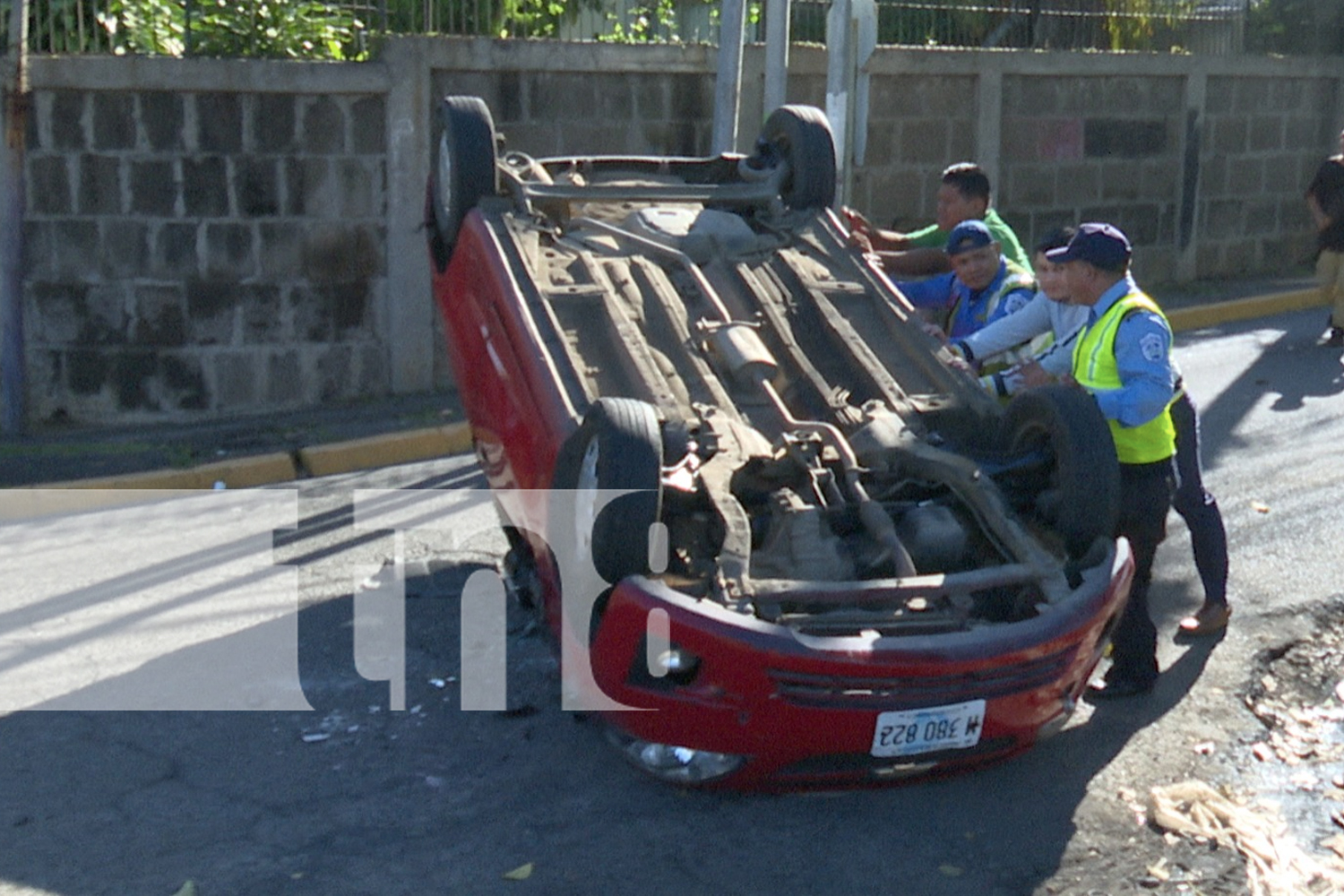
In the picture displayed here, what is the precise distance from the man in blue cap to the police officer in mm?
799

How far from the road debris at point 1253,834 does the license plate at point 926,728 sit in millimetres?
666

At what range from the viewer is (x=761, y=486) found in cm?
521

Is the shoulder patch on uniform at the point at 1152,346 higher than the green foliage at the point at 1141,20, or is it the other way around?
the green foliage at the point at 1141,20

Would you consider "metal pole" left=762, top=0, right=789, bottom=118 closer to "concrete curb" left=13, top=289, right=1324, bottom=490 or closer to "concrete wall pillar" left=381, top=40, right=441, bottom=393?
"concrete wall pillar" left=381, top=40, right=441, bottom=393

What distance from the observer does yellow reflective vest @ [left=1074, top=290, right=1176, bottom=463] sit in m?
5.37

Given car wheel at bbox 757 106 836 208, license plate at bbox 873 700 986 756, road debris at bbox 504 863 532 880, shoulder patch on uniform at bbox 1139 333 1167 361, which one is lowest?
road debris at bbox 504 863 532 880

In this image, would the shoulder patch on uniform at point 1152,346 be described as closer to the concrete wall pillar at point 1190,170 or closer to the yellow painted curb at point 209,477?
the yellow painted curb at point 209,477

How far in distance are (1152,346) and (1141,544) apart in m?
0.72

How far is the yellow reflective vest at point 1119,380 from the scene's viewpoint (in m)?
5.37

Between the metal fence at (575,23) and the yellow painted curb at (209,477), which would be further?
the metal fence at (575,23)

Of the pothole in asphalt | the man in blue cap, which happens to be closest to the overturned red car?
the man in blue cap

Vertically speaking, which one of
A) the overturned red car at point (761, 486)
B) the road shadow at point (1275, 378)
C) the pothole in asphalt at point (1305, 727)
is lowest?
the pothole in asphalt at point (1305, 727)

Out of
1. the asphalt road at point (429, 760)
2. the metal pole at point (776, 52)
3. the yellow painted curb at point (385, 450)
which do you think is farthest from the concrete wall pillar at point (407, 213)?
the asphalt road at point (429, 760)

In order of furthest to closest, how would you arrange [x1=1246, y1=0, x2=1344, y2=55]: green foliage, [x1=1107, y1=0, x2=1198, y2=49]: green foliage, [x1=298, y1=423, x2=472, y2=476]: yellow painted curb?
[x1=1246, y1=0, x2=1344, y2=55]: green foliage
[x1=1107, y1=0, x2=1198, y2=49]: green foliage
[x1=298, y1=423, x2=472, y2=476]: yellow painted curb
